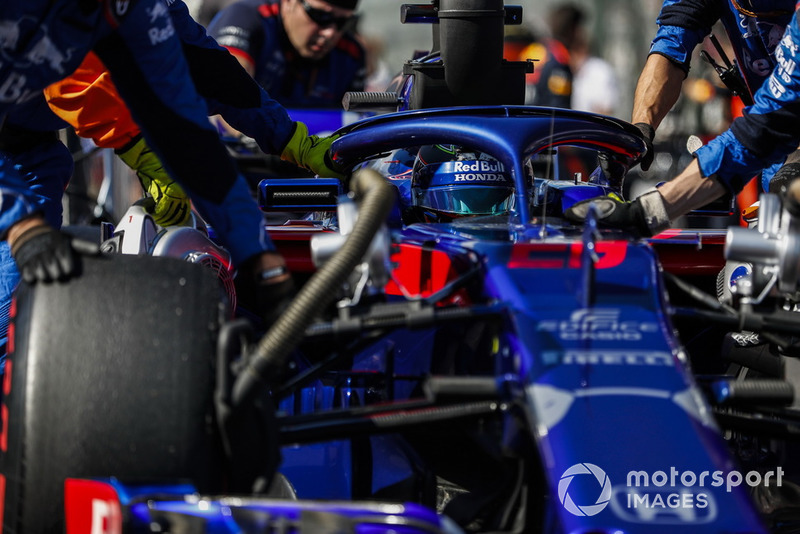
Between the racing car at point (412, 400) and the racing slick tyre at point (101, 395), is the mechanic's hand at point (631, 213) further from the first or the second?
the racing slick tyre at point (101, 395)

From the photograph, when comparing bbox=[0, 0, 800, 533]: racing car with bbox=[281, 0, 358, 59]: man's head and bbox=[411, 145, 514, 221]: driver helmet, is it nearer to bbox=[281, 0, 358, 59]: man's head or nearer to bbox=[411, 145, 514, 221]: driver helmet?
bbox=[411, 145, 514, 221]: driver helmet

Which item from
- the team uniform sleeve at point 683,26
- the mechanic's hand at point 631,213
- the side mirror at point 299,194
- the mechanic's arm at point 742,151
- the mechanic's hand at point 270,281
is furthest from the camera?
the team uniform sleeve at point 683,26

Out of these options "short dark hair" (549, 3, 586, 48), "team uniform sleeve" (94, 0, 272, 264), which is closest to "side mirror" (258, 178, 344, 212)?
"team uniform sleeve" (94, 0, 272, 264)

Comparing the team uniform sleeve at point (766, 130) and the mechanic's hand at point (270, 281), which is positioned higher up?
the team uniform sleeve at point (766, 130)

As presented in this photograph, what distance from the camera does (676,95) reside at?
4.73 meters

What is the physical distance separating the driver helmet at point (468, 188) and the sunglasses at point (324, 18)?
2.96 meters

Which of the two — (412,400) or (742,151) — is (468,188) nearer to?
(742,151)

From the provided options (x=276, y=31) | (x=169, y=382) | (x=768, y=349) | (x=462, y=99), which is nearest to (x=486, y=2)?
(x=462, y=99)

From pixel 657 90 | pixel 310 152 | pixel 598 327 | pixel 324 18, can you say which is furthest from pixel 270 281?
pixel 324 18

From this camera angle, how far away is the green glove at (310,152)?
3.80 m

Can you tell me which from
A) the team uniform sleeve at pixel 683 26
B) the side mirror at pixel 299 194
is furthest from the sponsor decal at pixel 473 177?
the team uniform sleeve at pixel 683 26

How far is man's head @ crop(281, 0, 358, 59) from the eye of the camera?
20.4ft

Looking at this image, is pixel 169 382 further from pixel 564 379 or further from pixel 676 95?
pixel 676 95

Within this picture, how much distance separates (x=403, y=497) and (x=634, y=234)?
945mm
